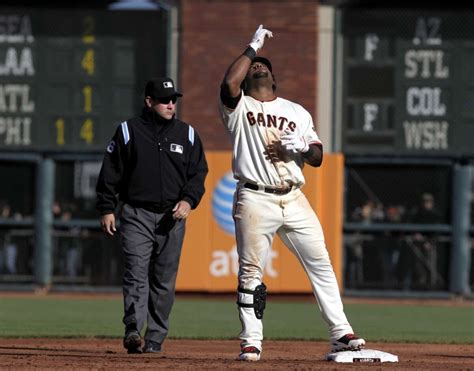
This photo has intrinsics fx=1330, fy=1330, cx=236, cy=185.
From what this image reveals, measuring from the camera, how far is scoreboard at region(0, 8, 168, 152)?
19422 millimetres

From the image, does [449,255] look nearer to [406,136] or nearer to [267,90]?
[406,136]

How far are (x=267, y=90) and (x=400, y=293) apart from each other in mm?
11313

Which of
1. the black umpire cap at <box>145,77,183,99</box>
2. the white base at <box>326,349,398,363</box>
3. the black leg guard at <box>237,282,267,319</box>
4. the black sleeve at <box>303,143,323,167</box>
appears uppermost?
the black umpire cap at <box>145,77,183,99</box>

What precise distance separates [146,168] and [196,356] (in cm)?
147

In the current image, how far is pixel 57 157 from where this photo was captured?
2006 centimetres

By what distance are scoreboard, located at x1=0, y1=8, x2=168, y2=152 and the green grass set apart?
261 cm

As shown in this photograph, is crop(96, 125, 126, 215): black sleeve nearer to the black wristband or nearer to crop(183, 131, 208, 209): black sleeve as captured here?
crop(183, 131, 208, 209): black sleeve

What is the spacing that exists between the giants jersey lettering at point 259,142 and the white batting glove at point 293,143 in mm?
113

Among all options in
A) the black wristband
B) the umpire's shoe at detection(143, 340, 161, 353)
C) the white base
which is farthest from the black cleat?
the black wristband

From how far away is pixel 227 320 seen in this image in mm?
15266

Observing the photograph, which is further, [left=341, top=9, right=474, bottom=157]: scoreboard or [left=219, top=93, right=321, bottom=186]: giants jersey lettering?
[left=341, top=9, right=474, bottom=157]: scoreboard

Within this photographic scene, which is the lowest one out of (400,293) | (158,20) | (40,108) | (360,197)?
(400,293)

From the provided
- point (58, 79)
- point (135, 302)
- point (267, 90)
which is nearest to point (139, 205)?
point (135, 302)

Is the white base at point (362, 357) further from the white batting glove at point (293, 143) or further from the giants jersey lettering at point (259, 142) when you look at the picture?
the white batting glove at point (293, 143)
